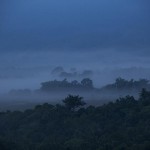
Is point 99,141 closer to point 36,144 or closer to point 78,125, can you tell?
point 36,144

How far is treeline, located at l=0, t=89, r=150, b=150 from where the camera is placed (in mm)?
26438

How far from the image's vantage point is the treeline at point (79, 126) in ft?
86.7

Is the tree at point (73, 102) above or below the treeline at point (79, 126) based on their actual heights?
above

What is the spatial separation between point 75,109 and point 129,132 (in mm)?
6643

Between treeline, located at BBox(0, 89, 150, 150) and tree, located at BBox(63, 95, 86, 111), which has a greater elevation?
tree, located at BBox(63, 95, 86, 111)

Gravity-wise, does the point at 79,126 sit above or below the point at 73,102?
below

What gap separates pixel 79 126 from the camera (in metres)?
31.2

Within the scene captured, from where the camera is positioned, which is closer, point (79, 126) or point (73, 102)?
point (79, 126)

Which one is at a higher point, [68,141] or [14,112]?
[14,112]

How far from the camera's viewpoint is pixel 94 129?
3006 cm

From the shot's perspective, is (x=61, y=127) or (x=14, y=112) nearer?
(x=61, y=127)

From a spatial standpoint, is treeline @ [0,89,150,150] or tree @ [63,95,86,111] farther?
tree @ [63,95,86,111]

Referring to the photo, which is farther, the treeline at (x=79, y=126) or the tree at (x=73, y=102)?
the tree at (x=73, y=102)

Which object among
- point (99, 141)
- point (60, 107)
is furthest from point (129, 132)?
point (60, 107)
